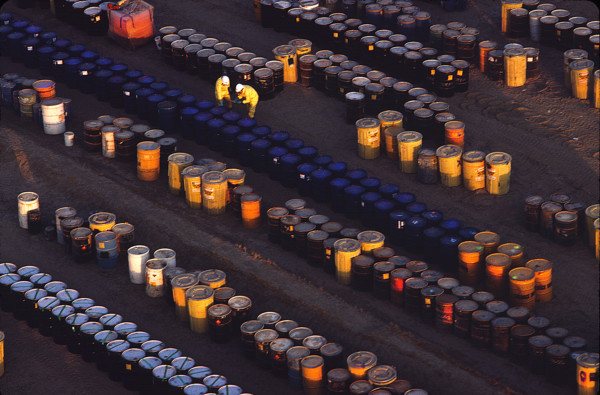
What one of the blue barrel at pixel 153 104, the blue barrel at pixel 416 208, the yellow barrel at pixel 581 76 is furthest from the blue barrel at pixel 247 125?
the yellow barrel at pixel 581 76

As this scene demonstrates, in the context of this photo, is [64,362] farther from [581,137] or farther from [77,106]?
[581,137]

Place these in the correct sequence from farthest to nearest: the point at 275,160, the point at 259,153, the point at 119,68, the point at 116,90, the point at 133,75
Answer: the point at 119,68
the point at 133,75
the point at 116,90
the point at 259,153
the point at 275,160

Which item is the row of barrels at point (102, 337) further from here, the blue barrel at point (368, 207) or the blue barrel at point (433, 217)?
the blue barrel at point (433, 217)

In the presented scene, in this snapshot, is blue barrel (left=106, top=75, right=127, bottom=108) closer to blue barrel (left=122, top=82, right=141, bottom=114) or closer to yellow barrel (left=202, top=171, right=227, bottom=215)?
blue barrel (left=122, top=82, right=141, bottom=114)

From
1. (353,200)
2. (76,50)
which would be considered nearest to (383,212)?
(353,200)

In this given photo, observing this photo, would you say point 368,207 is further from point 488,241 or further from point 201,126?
point 201,126

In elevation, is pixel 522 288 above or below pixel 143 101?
below
